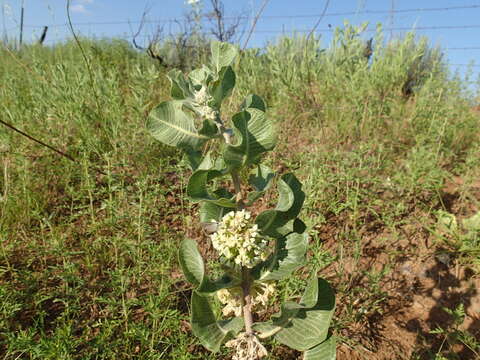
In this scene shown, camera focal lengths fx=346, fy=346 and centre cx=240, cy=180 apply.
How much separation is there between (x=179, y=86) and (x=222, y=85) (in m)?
0.09

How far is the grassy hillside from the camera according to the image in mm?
1453

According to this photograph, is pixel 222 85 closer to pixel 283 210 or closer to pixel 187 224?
pixel 283 210

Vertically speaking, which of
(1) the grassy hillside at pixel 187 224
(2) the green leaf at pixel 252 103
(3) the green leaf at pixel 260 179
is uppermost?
(2) the green leaf at pixel 252 103

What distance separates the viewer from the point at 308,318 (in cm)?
75

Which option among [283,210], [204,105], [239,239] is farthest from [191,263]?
[204,105]

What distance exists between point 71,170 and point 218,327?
6.27ft

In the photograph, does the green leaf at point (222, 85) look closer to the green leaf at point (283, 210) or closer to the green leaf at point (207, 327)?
the green leaf at point (283, 210)

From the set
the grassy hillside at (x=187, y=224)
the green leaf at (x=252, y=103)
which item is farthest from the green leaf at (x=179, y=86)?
the grassy hillside at (x=187, y=224)

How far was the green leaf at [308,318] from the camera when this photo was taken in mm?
708

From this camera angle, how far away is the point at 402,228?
223 centimetres

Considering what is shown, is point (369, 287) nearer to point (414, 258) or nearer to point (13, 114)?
point (414, 258)

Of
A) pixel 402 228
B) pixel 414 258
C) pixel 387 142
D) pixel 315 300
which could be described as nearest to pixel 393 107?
pixel 387 142

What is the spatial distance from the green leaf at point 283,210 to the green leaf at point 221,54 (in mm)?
279

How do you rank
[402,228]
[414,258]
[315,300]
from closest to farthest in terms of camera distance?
[315,300], [414,258], [402,228]
